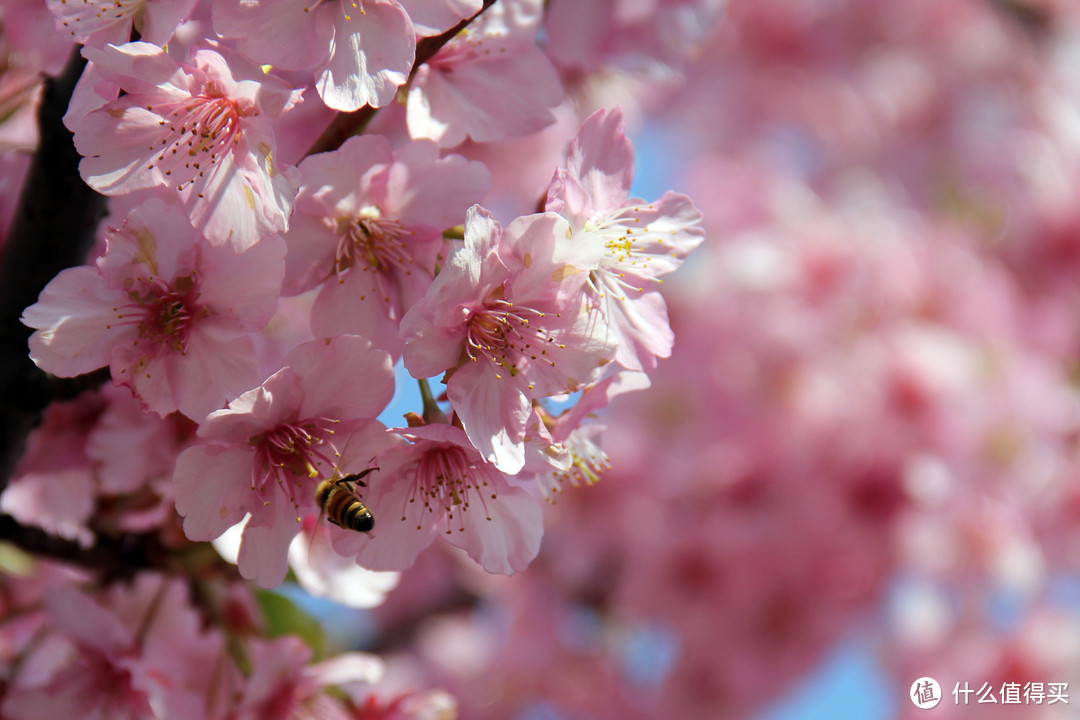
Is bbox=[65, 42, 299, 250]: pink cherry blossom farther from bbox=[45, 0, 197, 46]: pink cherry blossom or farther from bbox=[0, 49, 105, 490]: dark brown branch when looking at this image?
bbox=[0, 49, 105, 490]: dark brown branch

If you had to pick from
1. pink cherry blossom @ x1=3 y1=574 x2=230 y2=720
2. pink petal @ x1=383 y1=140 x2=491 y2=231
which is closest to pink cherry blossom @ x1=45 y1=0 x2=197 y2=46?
pink petal @ x1=383 y1=140 x2=491 y2=231

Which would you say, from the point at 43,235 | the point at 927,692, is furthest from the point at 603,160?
the point at 927,692

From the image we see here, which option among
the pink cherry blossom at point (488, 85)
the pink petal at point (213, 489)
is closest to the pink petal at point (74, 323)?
the pink petal at point (213, 489)

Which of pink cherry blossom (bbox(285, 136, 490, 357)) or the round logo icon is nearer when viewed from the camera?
pink cherry blossom (bbox(285, 136, 490, 357))

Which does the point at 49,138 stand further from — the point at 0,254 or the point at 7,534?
the point at 7,534

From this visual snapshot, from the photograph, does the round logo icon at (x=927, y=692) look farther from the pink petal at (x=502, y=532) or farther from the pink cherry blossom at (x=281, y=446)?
the pink cherry blossom at (x=281, y=446)

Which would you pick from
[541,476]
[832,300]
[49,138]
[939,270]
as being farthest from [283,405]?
[939,270]

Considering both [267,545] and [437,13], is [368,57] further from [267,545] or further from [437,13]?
[267,545]
